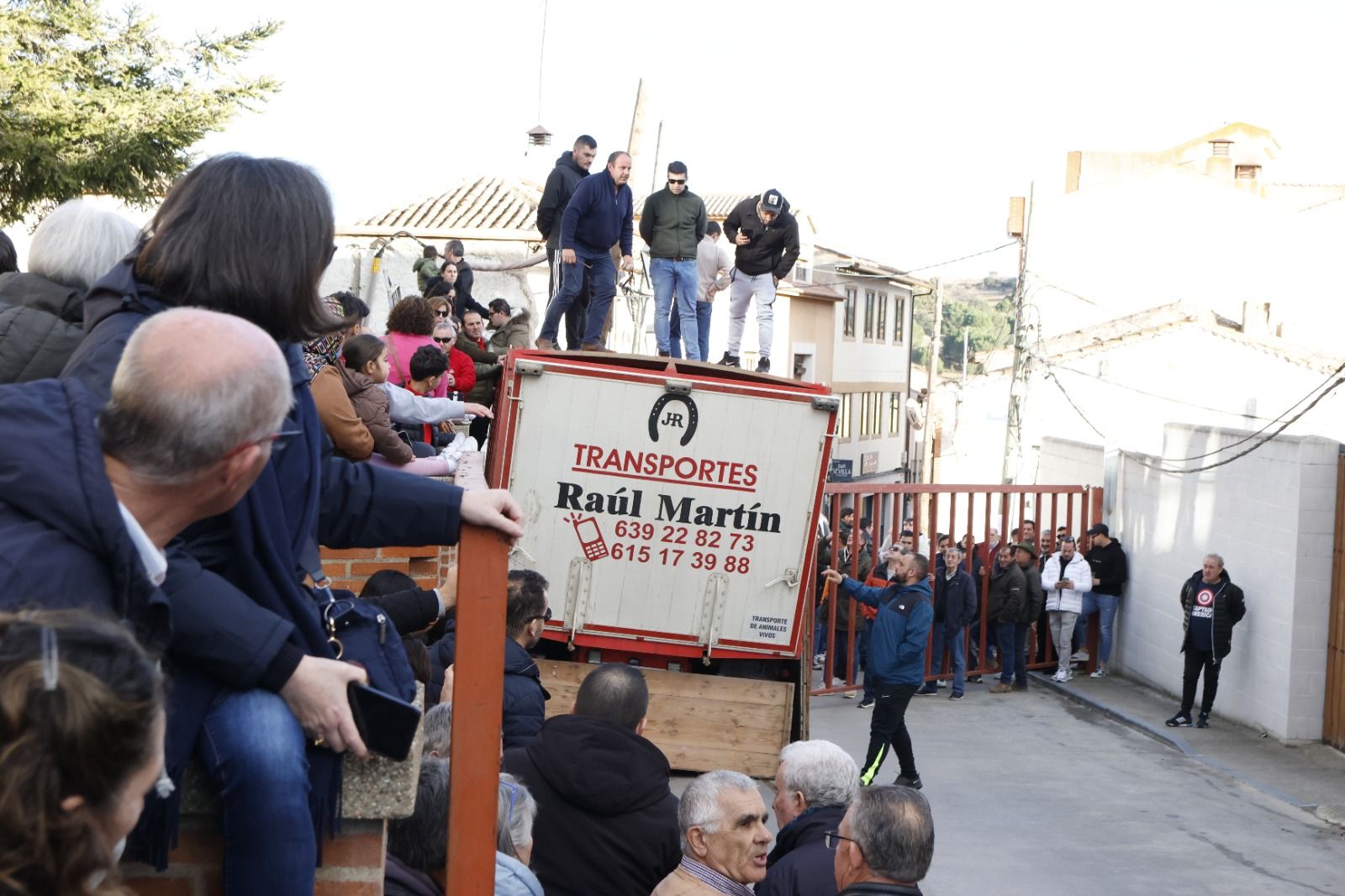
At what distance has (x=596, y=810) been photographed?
16.6 feet

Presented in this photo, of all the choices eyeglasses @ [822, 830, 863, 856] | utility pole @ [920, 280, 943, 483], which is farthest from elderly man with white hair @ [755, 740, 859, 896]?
utility pole @ [920, 280, 943, 483]

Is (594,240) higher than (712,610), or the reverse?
(594,240)

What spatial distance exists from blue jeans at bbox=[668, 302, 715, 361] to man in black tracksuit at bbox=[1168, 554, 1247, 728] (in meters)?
6.81

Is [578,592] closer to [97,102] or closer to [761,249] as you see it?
[761,249]

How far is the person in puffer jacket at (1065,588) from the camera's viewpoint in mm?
20031

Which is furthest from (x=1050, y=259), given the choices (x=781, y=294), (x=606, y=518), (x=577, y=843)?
(x=577, y=843)

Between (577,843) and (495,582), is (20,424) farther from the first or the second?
(577,843)

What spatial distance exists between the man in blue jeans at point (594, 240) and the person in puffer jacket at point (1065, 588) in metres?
9.16

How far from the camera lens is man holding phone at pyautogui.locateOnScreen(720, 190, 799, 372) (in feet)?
49.2

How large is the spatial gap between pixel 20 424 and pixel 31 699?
0.60 meters

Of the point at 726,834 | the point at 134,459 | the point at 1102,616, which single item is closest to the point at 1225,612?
the point at 1102,616

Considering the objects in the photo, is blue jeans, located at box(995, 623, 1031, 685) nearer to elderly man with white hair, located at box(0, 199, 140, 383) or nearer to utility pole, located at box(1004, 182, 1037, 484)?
utility pole, located at box(1004, 182, 1037, 484)

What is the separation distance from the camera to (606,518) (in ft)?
36.0

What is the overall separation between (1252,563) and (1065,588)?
3167 millimetres
